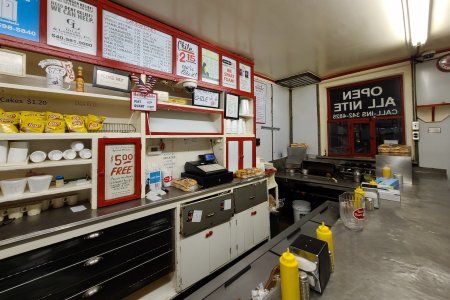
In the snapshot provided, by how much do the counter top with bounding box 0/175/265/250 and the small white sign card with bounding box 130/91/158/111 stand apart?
2.72 ft

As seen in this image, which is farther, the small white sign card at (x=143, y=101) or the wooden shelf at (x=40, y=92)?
the small white sign card at (x=143, y=101)

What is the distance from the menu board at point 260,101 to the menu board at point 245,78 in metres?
0.68

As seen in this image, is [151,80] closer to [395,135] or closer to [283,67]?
[283,67]

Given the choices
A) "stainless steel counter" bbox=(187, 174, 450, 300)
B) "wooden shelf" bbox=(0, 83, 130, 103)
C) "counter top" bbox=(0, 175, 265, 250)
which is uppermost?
"wooden shelf" bbox=(0, 83, 130, 103)

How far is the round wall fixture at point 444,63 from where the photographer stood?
2896 millimetres

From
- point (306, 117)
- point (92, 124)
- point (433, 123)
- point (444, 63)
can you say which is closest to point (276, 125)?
point (306, 117)

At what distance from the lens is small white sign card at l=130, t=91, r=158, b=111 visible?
1758 mm

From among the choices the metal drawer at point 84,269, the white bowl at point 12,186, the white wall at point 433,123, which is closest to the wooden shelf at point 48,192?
the white bowl at point 12,186

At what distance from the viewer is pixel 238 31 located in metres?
2.30

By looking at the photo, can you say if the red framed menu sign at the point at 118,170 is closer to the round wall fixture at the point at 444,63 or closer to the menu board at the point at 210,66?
the menu board at the point at 210,66

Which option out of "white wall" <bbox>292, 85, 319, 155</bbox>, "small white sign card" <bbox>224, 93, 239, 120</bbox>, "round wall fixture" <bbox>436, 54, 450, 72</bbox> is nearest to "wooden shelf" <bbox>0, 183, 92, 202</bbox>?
"small white sign card" <bbox>224, 93, 239, 120</bbox>

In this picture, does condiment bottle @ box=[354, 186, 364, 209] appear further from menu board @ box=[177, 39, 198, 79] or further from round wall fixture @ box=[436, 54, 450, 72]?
round wall fixture @ box=[436, 54, 450, 72]

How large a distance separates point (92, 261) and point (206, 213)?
0.95 m

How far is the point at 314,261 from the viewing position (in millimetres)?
693
